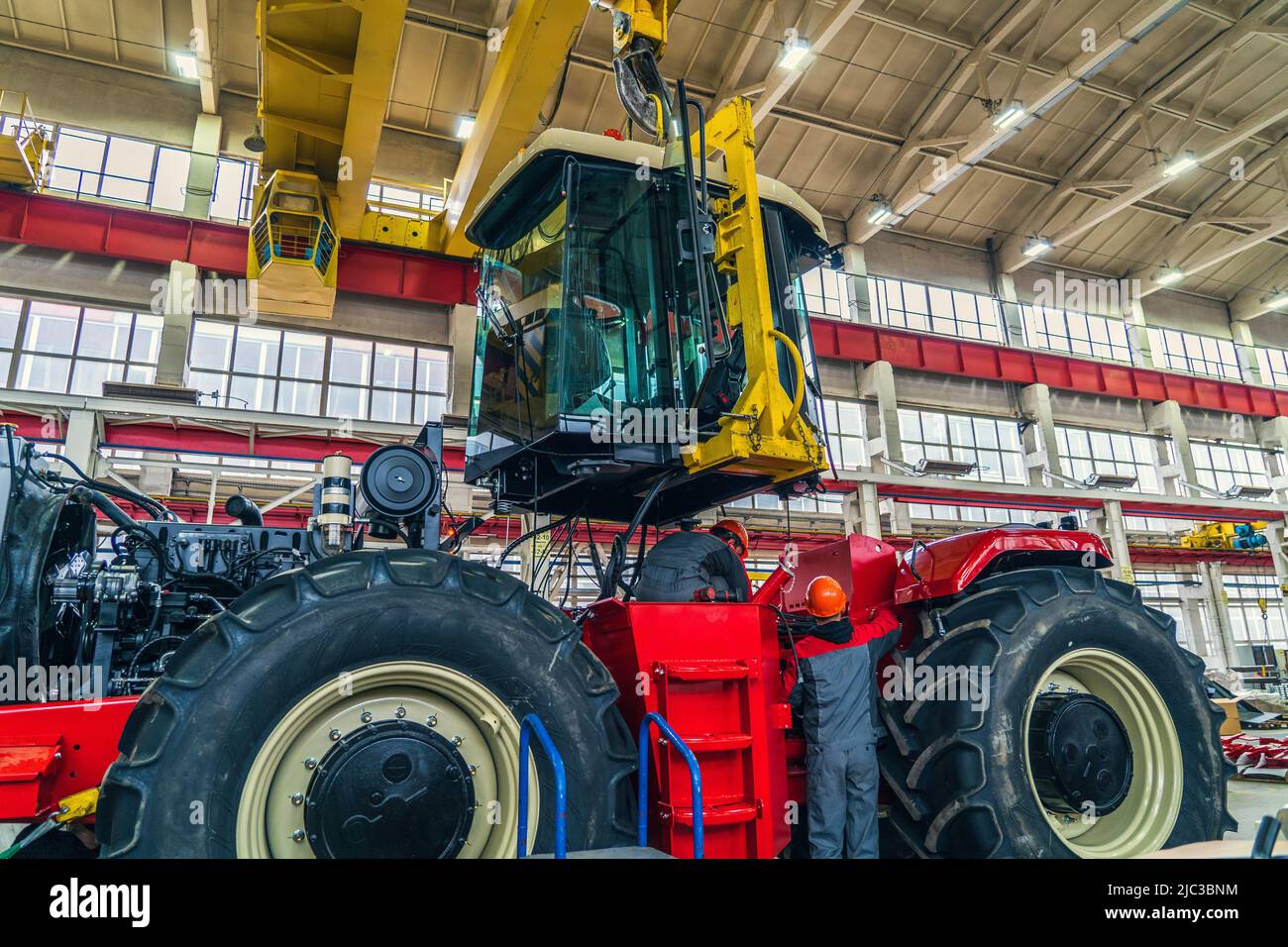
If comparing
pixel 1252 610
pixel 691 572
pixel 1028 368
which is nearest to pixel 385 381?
pixel 691 572

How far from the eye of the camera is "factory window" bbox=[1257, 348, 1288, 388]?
2736 centimetres

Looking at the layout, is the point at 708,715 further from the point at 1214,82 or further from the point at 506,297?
the point at 1214,82

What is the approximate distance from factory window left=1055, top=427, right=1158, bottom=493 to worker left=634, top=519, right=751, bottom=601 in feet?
72.8

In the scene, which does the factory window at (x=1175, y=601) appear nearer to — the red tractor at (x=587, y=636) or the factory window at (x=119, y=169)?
the red tractor at (x=587, y=636)

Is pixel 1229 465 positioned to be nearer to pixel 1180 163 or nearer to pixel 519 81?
pixel 1180 163

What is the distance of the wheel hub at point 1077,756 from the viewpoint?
3.29 meters

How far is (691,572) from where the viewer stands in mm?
3756

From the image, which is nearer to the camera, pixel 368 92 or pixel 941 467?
pixel 368 92

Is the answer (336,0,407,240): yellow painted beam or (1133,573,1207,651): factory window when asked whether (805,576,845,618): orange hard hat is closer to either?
(336,0,407,240): yellow painted beam

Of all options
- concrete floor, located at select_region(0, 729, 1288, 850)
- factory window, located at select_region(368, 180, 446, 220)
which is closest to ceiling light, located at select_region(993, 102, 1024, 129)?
factory window, located at select_region(368, 180, 446, 220)

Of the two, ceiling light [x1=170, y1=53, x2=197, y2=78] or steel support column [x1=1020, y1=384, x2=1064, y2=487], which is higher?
ceiling light [x1=170, y1=53, x2=197, y2=78]

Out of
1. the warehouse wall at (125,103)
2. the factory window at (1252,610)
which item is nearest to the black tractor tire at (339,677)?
the warehouse wall at (125,103)

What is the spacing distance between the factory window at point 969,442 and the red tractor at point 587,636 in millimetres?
17970

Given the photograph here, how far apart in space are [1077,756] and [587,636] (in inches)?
89.0
